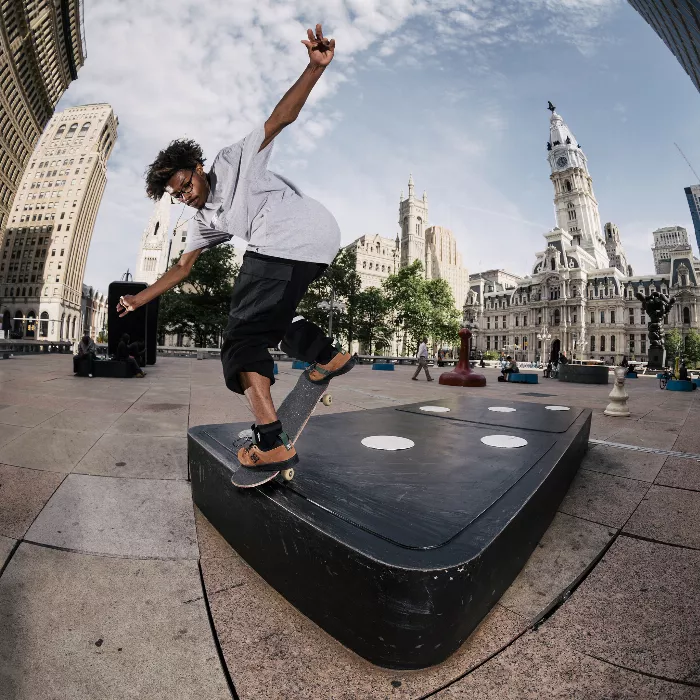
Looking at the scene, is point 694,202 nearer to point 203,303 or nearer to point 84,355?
point 203,303

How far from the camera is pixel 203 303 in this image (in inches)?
1309

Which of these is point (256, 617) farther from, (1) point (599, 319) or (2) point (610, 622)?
(1) point (599, 319)

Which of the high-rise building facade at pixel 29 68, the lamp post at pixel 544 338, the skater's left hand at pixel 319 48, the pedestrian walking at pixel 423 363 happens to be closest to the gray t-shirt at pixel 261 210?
the skater's left hand at pixel 319 48

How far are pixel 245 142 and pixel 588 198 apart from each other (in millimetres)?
112960

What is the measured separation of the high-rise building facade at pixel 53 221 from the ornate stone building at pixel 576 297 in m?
92.2

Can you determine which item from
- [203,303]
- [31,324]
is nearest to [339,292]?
[203,303]

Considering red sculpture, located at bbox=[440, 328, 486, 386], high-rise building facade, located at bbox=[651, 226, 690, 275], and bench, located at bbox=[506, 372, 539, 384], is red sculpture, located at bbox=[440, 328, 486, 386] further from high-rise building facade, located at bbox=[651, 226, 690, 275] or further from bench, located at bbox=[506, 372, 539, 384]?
high-rise building facade, located at bbox=[651, 226, 690, 275]

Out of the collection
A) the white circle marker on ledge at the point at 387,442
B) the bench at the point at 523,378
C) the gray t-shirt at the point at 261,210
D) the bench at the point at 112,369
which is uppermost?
the gray t-shirt at the point at 261,210

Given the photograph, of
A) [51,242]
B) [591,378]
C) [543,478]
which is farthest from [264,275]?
[51,242]

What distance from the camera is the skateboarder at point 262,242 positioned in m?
1.83

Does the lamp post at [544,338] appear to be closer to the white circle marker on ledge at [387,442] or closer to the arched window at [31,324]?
the white circle marker on ledge at [387,442]

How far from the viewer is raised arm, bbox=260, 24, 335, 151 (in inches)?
70.3

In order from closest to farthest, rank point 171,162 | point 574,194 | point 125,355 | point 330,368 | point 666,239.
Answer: point 171,162, point 330,368, point 125,355, point 574,194, point 666,239

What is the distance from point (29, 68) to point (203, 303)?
45.7 meters
